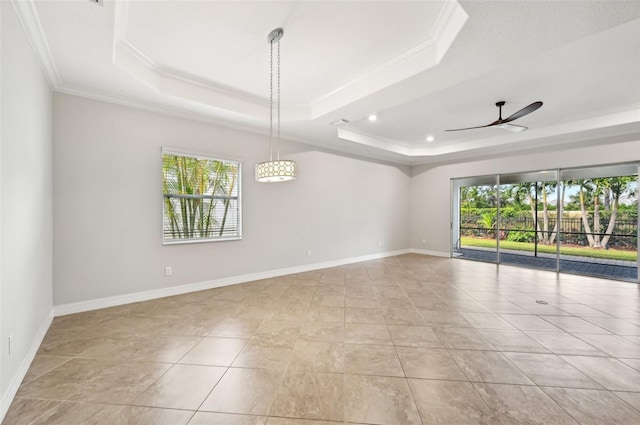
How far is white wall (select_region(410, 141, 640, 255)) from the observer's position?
5.36 meters

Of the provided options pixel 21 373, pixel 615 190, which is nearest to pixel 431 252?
pixel 615 190

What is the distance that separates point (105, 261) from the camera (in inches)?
139

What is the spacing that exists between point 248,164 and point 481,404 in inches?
178

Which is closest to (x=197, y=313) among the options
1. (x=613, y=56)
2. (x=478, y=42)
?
(x=478, y=42)

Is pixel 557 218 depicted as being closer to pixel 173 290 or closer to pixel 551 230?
pixel 551 230

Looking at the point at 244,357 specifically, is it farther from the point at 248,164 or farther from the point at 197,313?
the point at 248,164

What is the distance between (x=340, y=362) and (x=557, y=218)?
6.56 meters

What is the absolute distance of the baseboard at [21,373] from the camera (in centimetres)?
172

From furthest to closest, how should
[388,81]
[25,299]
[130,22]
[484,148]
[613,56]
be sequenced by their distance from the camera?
[484,148]
[388,81]
[613,56]
[130,22]
[25,299]

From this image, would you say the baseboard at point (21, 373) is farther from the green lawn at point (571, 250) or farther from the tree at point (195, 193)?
the green lawn at point (571, 250)

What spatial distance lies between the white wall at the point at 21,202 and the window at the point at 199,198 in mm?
1384

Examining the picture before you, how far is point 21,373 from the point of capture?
203 centimetres

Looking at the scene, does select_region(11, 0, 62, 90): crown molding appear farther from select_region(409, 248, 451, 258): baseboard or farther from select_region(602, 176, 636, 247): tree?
select_region(602, 176, 636, 247): tree

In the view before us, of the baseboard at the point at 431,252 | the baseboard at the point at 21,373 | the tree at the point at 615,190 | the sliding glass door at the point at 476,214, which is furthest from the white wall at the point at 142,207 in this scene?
the tree at the point at 615,190
